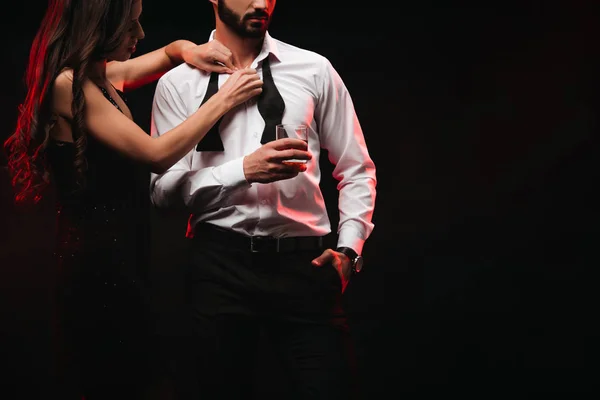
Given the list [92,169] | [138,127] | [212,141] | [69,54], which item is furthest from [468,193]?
[69,54]

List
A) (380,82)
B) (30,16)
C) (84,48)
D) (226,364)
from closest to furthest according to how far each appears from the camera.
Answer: (84,48)
(226,364)
(30,16)
(380,82)

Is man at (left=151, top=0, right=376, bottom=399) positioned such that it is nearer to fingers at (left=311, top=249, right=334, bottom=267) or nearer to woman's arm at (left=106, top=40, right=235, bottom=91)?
fingers at (left=311, top=249, right=334, bottom=267)

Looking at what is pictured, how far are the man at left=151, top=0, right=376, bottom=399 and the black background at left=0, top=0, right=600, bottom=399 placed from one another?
0.92 metres

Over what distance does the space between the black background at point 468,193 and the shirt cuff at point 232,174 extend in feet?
3.66

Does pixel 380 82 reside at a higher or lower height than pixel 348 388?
higher

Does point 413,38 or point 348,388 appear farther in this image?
point 413,38

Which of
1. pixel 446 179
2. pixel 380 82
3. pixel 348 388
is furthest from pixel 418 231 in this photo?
pixel 348 388

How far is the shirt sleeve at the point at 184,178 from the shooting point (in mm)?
2434

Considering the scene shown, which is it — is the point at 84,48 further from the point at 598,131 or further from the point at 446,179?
the point at 598,131

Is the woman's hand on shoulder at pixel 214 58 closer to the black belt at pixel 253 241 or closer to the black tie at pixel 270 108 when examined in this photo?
the black tie at pixel 270 108

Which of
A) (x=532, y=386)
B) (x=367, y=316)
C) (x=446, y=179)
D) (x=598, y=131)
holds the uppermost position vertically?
A: (x=598, y=131)

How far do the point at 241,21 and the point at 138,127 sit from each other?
535 mm

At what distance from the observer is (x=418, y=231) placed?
3646 mm

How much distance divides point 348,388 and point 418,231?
131 cm
